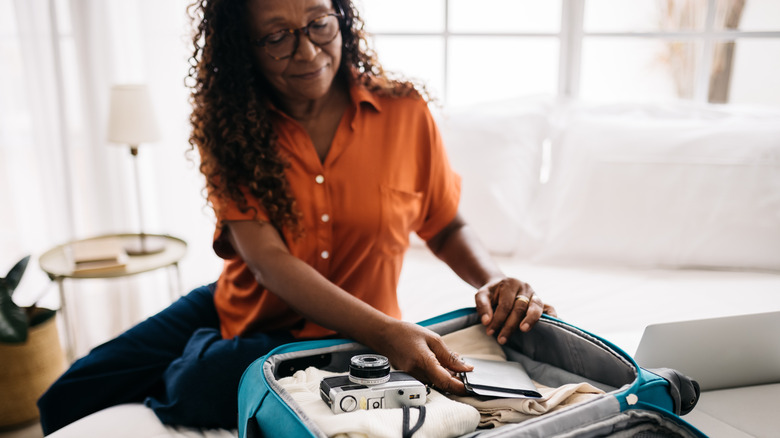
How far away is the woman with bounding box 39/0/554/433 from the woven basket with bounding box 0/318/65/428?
2.17ft

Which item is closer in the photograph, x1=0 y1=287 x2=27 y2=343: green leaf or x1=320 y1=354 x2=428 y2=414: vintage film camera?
x1=320 y1=354 x2=428 y2=414: vintage film camera

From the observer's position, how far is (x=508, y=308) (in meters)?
1.06

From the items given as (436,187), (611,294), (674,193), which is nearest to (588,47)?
(674,193)

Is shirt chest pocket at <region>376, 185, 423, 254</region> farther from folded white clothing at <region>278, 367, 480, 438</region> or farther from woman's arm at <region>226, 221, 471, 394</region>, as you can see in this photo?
folded white clothing at <region>278, 367, 480, 438</region>

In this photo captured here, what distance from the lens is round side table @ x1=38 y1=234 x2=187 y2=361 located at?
1.88 meters

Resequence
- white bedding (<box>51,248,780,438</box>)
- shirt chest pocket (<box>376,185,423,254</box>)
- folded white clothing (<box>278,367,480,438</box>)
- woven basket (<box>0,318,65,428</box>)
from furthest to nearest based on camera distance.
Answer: woven basket (<box>0,318,65,428</box>) → white bedding (<box>51,248,780,438</box>) → shirt chest pocket (<box>376,185,423,254</box>) → folded white clothing (<box>278,367,480,438</box>)

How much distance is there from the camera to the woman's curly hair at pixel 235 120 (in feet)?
4.08

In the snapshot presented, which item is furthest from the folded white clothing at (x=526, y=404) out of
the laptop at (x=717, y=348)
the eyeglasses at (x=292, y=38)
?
the eyeglasses at (x=292, y=38)

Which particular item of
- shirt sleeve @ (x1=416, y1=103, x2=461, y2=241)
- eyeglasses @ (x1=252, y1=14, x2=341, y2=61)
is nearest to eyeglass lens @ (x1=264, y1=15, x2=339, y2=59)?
eyeglasses @ (x1=252, y1=14, x2=341, y2=61)

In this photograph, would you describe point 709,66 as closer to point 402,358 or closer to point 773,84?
point 773,84

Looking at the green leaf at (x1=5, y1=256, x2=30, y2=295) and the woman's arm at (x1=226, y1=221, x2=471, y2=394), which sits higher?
the woman's arm at (x1=226, y1=221, x2=471, y2=394)

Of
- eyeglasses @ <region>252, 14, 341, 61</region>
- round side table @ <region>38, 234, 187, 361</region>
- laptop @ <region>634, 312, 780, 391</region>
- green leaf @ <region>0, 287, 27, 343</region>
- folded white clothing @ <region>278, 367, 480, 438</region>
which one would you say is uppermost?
eyeglasses @ <region>252, 14, 341, 61</region>

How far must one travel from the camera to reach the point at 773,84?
6.52 feet

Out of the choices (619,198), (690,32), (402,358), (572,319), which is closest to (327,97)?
(402,358)
